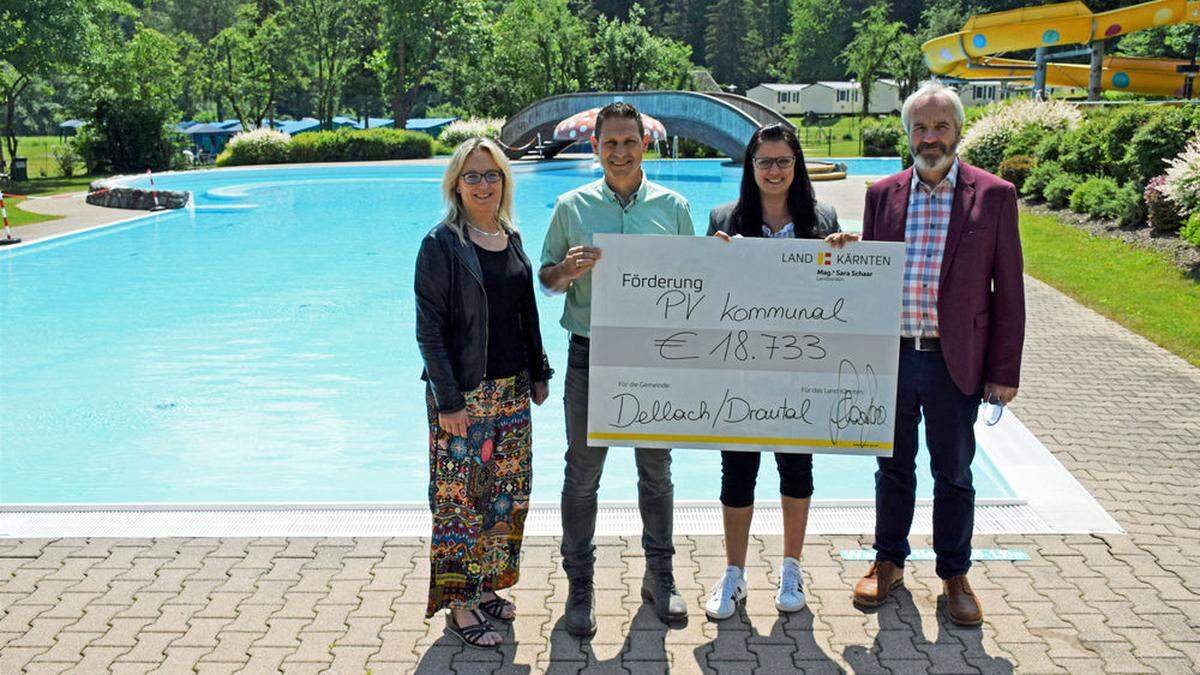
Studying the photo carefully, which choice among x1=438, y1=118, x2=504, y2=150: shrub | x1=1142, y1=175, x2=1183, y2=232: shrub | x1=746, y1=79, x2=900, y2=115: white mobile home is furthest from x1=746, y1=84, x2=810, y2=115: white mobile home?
x1=1142, y1=175, x2=1183, y2=232: shrub

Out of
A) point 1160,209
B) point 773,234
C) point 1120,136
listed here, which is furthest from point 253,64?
point 773,234

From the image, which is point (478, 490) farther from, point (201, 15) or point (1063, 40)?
point (201, 15)

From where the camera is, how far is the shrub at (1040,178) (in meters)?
16.0

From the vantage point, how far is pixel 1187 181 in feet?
35.3

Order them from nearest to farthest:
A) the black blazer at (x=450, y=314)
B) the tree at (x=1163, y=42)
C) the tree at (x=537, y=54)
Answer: the black blazer at (x=450, y=314) → the tree at (x=1163, y=42) → the tree at (x=537, y=54)

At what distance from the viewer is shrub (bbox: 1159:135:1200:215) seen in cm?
1060

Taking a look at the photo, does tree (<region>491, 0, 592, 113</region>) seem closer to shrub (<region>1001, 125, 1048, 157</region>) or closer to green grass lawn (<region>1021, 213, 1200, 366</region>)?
shrub (<region>1001, 125, 1048, 157</region>)

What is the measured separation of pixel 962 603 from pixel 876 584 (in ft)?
1.04

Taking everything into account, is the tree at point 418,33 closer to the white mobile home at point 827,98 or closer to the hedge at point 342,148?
the hedge at point 342,148

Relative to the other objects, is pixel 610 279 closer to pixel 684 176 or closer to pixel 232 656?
pixel 232 656

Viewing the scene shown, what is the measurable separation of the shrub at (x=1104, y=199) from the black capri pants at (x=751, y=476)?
36.4 feet

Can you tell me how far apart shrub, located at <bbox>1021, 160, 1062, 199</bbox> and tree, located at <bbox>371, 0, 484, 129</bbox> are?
108 feet

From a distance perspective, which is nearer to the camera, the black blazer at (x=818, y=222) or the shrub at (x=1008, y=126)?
the black blazer at (x=818, y=222)

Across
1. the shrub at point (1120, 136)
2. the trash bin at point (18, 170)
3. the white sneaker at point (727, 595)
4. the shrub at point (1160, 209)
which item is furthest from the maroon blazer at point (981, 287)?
the trash bin at point (18, 170)
